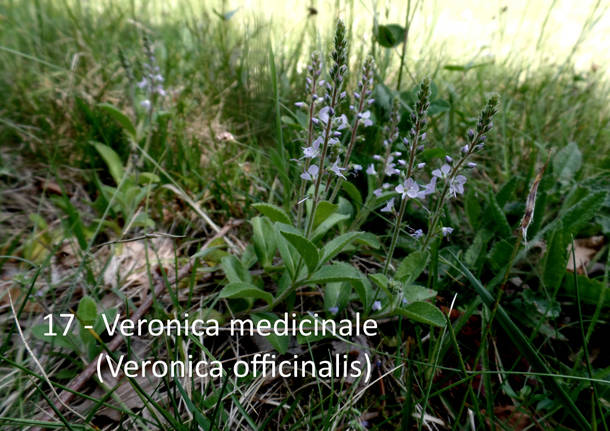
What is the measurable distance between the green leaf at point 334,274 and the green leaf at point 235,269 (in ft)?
1.12

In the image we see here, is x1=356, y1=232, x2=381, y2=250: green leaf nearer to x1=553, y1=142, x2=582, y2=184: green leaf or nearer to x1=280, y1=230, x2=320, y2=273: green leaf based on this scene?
x1=280, y1=230, x2=320, y2=273: green leaf

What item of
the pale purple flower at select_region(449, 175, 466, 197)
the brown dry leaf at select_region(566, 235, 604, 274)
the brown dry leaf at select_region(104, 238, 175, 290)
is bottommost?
the brown dry leaf at select_region(104, 238, 175, 290)

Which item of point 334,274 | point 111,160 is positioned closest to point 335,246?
point 334,274

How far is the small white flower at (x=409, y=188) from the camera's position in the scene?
166 centimetres

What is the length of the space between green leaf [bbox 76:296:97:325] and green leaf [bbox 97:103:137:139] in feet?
4.73

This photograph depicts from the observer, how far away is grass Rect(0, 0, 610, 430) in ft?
5.01

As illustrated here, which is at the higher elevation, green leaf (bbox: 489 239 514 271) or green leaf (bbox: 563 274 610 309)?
green leaf (bbox: 489 239 514 271)

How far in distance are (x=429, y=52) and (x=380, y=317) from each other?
2816mm

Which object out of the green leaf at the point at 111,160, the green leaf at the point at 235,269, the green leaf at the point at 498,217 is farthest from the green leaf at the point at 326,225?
the green leaf at the point at 111,160

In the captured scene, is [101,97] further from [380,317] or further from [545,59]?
[545,59]

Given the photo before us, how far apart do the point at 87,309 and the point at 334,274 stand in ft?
3.22

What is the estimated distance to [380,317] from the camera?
1829mm

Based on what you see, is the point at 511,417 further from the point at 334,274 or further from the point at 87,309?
the point at 87,309

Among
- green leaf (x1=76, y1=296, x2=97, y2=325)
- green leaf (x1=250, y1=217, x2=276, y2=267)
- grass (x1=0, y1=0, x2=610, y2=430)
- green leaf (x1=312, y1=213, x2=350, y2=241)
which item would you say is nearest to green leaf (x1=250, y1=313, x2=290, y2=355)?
grass (x1=0, y1=0, x2=610, y2=430)
